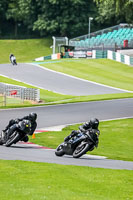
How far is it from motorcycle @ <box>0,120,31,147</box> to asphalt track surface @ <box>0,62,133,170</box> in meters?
0.28

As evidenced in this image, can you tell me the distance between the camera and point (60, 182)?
12133 millimetres

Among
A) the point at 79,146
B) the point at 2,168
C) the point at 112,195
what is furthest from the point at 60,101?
the point at 112,195

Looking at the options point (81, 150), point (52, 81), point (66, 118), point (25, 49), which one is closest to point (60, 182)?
point (81, 150)

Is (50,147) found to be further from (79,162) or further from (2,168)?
(2,168)

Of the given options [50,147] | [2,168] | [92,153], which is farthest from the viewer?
[50,147]

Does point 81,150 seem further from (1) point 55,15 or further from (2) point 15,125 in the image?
(1) point 55,15

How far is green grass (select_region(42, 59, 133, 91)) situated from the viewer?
55625mm

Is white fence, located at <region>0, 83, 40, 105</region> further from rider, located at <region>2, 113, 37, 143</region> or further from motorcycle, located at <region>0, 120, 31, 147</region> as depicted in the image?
motorcycle, located at <region>0, 120, 31, 147</region>

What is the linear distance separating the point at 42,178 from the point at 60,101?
2753 cm

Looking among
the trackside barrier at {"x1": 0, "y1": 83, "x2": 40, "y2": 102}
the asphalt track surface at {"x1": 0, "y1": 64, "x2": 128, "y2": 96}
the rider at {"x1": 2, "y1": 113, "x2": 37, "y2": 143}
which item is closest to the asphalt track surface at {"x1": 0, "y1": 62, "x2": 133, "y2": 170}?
the rider at {"x1": 2, "y1": 113, "x2": 37, "y2": 143}

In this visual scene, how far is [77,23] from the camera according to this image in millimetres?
98375

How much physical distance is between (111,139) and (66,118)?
7288 mm

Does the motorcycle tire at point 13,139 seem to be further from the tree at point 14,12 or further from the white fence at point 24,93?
the tree at point 14,12

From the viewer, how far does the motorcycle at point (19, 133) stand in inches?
738
